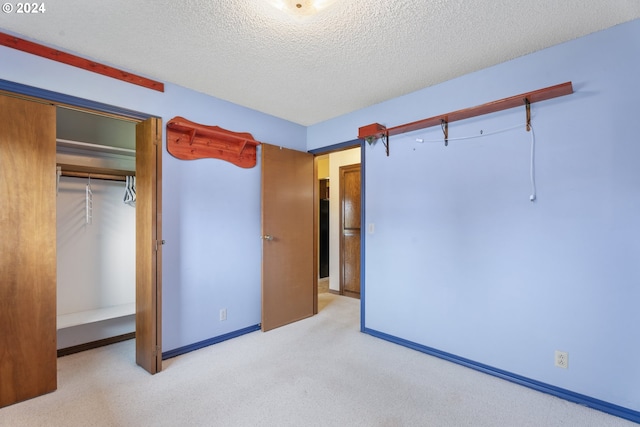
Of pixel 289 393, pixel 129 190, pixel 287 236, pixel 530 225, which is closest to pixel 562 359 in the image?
pixel 530 225

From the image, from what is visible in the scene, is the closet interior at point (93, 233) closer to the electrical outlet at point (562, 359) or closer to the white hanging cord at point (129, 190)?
the white hanging cord at point (129, 190)

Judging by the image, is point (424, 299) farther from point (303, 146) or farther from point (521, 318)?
point (303, 146)

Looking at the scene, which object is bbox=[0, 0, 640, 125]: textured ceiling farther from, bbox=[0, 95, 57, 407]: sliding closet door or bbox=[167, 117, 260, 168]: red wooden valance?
bbox=[0, 95, 57, 407]: sliding closet door

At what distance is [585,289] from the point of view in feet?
6.50

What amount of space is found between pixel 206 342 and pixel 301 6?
9.36ft

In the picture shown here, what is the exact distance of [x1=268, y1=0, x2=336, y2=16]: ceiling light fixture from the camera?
5.24ft

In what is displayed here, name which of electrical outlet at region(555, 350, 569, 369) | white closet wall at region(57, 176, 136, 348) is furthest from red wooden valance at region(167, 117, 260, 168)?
electrical outlet at region(555, 350, 569, 369)

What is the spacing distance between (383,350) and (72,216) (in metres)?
3.26

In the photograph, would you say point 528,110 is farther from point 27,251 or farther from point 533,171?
point 27,251

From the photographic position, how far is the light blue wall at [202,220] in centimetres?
249

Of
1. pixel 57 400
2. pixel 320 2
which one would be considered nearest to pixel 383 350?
pixel 57 400

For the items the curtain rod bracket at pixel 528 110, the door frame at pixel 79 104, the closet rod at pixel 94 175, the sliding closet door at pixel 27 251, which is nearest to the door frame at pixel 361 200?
the curtain rod bracket at pixel 528 110

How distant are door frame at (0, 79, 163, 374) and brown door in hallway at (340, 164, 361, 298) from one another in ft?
9.58

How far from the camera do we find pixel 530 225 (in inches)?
86.4
